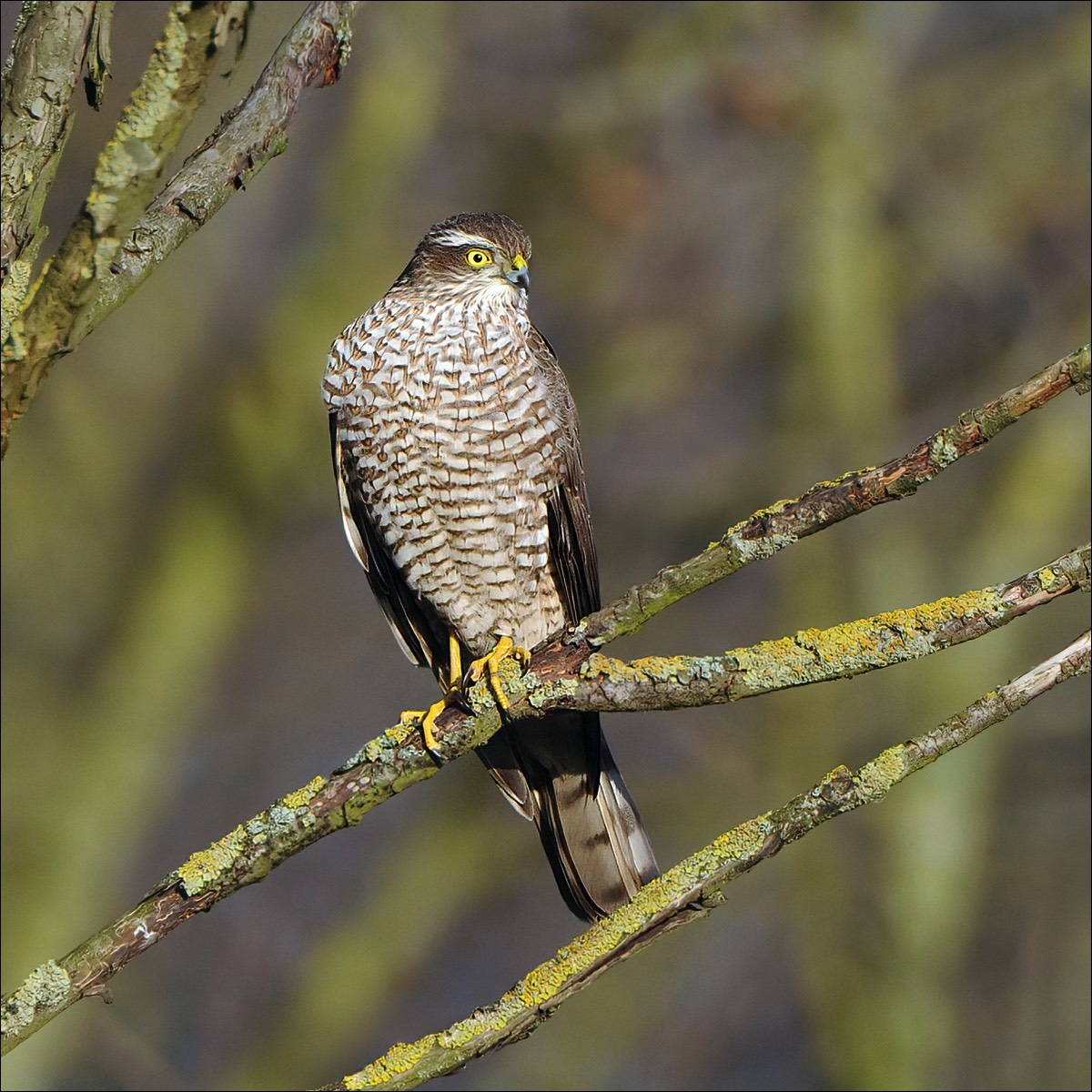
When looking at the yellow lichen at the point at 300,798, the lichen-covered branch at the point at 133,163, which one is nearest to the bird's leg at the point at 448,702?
the yellow lichen at the point at 300,798

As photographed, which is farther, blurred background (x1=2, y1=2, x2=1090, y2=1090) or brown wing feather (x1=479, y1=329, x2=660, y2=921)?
blurred background (x1=2, y1=2, x2=1090, y2=1090)

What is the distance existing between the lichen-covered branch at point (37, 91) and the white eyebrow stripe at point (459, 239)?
241cm

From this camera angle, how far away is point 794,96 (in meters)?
7.27

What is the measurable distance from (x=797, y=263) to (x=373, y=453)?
4083 mm

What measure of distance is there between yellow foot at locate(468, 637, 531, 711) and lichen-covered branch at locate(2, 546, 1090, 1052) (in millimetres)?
125

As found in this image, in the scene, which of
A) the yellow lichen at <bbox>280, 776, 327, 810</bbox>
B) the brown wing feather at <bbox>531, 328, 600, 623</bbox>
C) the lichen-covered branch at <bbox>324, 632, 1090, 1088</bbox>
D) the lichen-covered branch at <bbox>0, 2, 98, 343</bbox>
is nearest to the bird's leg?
the yellow lichen at <bbox>280, 776, 327, 810</bbox>

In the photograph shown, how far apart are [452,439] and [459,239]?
833 mm

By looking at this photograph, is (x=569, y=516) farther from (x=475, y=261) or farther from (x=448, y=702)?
(x=475, y=261)

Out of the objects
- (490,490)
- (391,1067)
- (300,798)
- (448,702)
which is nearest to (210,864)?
(300,798)

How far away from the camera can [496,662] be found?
3793mm

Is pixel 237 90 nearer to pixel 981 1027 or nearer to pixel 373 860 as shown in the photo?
pixel 373 860

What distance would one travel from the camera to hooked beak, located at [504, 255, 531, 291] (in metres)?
4.37

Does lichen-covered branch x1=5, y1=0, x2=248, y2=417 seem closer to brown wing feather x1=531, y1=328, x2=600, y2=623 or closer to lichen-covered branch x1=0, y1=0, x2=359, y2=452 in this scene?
lichen-covered branch x1=0, y1=0, x2=359, y2=452

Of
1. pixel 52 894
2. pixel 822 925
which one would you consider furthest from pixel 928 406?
pixel 52 894
